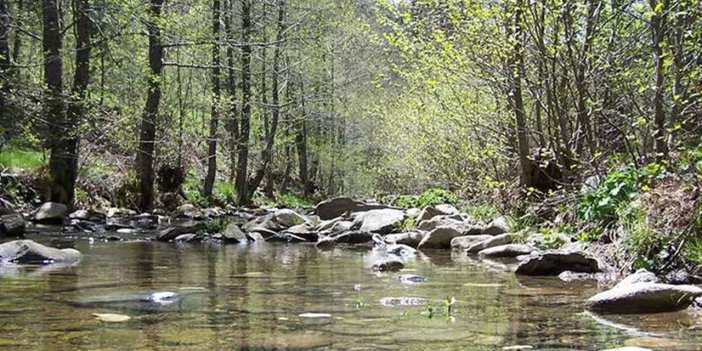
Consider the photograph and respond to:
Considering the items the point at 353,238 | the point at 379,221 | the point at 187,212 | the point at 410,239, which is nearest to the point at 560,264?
the point at 410,239

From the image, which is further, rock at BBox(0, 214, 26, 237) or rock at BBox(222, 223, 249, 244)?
rock at BBox(222, 223, 249, 244)

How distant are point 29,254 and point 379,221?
6.87m

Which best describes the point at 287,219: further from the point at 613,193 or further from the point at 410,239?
the point at 613,193

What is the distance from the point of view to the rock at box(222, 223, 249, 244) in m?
11.8

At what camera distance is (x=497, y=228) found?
441 inches

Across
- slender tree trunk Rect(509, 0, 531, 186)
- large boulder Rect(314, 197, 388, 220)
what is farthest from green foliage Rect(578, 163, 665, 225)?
large boulder Rect(314, 197, 388, 220)

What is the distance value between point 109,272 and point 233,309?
2.64 metres

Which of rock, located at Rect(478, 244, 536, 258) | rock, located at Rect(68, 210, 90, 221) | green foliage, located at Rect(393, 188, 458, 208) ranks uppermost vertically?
green foliage, located at Rect(393, 188, 458, 208)

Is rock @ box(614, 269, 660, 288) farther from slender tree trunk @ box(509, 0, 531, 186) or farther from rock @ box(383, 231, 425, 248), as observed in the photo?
rock @ box(383, 231, 425, 248)

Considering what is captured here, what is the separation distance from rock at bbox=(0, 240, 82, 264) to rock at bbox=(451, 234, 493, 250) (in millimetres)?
5101

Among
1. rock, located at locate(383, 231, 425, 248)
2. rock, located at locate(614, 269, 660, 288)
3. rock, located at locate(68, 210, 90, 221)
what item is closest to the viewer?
rock, located at locate(614, 269, 660, 288)

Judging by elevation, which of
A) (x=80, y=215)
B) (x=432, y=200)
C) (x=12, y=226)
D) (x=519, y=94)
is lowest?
(x=12, y=226)

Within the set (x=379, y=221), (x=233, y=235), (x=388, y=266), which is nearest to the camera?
(x=388, y=266)

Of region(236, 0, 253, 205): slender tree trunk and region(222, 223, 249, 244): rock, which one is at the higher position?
region(236, 0, 253, 205): slender tree trunk
